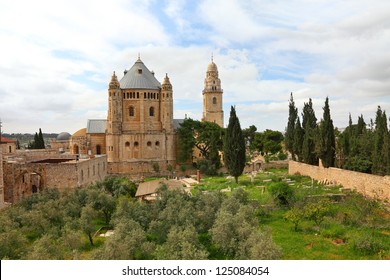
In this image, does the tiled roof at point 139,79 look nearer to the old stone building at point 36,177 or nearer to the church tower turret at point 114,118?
the church tower turret at point 114,118

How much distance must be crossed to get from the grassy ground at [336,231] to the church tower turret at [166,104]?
21.5 meters

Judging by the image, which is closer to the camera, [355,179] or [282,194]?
[282,194]

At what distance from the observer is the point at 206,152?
40.7m

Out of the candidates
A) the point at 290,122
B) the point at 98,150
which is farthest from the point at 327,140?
the point at 98,150

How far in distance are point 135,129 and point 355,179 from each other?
26038 millimetres

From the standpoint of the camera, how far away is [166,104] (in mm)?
40688

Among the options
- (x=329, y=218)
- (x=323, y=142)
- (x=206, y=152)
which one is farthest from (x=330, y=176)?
(x=206, y=152)

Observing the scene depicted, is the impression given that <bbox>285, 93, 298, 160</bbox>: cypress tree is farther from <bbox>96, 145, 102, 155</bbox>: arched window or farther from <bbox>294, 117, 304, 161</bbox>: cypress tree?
<bbox>96, 145, 102, 155</bbox>: arched window

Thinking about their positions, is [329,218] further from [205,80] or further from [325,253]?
[205,80]

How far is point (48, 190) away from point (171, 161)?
20315mm

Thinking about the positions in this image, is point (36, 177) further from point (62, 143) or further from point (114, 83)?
point (62, 143)

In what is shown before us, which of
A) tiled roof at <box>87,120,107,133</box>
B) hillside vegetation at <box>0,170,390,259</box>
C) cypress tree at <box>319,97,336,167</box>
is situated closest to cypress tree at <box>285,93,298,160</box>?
cypress tree at <box>319,97,336,167</box>

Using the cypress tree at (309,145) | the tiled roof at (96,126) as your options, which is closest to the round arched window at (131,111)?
the tiled roof at (96,126)

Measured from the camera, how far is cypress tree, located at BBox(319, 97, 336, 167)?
84.7 feet
